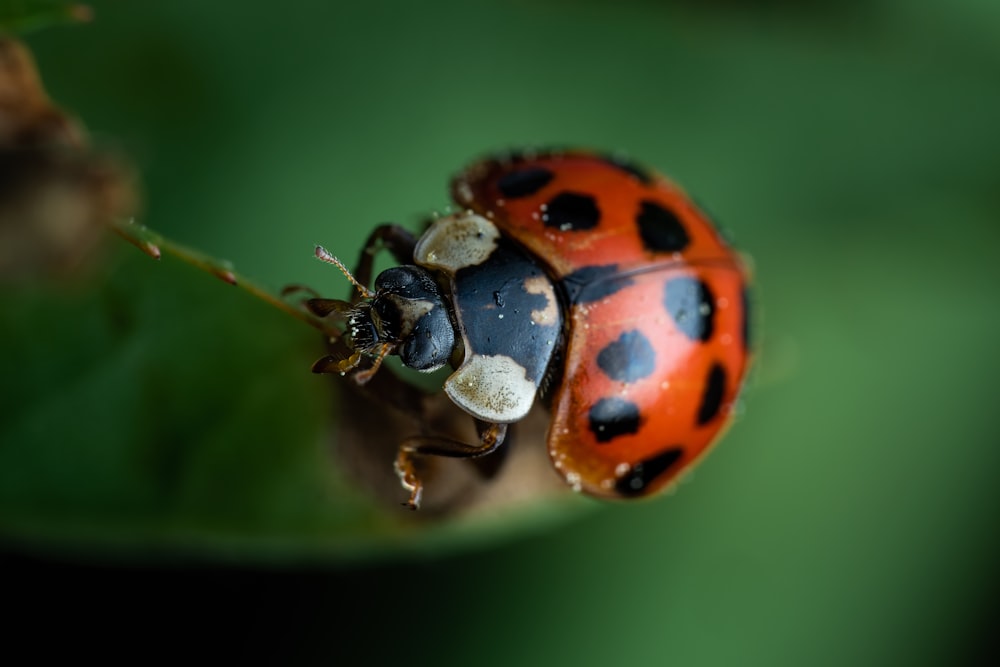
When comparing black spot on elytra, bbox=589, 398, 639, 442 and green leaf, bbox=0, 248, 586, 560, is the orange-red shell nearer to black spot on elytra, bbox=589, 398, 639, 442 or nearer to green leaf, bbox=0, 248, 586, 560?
black spot on elytra, bbox=589, 398, 639, 442

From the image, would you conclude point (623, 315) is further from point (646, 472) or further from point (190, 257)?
point (190, 257)

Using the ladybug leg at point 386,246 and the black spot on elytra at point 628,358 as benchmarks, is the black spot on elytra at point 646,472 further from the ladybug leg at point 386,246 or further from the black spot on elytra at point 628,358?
the ladybug leg at point 386,246

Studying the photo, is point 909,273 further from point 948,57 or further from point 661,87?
point 661,87

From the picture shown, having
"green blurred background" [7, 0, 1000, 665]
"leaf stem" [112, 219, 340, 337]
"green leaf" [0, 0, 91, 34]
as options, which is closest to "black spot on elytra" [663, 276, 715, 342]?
"green blurred background" [7, 0, 1000, 665]

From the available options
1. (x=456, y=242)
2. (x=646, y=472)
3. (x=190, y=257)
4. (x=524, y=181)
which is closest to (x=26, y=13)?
(x=190, y=257)

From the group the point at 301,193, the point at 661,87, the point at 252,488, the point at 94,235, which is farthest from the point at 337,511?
the point at 661,87

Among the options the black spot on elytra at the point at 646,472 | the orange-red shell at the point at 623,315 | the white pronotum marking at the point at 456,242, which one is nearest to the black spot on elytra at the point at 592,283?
the orange-red shell at the point at 623,315
